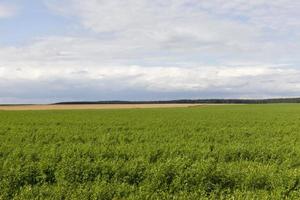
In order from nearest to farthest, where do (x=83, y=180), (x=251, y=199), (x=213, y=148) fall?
1. (x=251, y=199)
2. (x=83, y=180)
3. (x=213, y=148)

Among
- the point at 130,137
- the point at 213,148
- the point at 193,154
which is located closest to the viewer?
the point at 193,154

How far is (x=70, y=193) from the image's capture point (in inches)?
386

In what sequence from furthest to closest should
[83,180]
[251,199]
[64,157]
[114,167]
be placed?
[64,157] < [114,167] < [83,180] < [251,199]

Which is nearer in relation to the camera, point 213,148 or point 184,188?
point 184,188

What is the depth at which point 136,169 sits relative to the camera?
1238 cm

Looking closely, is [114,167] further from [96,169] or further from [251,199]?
[251,199]

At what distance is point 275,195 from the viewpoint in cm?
990

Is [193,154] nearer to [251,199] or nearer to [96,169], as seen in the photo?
[96,169]

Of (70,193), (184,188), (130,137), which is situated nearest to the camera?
(70,193)

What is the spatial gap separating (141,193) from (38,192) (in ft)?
7.54

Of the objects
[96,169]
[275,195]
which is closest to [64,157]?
[96,169]

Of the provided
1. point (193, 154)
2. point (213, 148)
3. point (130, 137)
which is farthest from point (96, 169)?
point (130, 137)

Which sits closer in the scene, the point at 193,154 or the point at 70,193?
the point at 70,193

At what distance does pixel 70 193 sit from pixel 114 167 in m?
2.68
